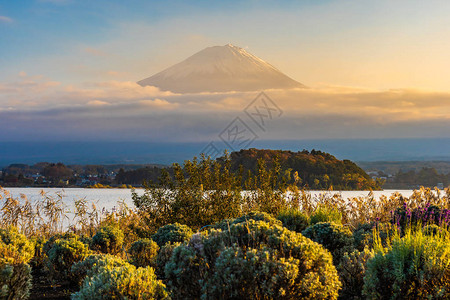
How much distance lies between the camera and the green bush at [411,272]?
3.79m

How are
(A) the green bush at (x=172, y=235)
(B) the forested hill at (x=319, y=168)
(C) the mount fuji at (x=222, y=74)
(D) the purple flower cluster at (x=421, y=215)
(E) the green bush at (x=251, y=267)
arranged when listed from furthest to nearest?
(C) the mount fuji at (x=222, y=74) → (B) the forested hill at (x=319, y=168) → (D) the purple flower cluster at (x=421, y=215) → (A) the green bush at (x=172, y=235) → (E) the green bush at (x=251, y=267)

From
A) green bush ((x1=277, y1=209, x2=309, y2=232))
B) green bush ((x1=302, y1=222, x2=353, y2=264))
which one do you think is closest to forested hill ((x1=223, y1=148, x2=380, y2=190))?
green bush ((x1=277, y1=209, x2=309, y2=232))

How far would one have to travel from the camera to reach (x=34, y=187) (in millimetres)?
18234

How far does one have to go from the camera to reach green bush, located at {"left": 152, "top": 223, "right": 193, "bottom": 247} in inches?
237

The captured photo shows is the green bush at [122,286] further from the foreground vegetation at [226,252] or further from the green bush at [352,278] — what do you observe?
the green bush at [352,278]

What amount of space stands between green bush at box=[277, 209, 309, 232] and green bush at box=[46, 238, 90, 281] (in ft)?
10.7

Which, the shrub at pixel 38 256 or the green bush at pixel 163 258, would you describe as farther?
the shrub at pixel 38 256

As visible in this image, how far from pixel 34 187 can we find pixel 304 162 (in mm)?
12343

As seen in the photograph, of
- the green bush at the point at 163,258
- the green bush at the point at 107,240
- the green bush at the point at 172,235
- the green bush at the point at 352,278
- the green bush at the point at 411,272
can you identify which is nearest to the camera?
the green bush at the point at 411,272

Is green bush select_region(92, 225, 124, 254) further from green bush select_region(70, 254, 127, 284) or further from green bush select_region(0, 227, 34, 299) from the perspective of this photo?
green bush select_region(0, 227, 34, 299)

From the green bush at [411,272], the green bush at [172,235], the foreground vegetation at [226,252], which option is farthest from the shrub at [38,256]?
the green bush at [411,272]

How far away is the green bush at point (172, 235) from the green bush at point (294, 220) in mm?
1659

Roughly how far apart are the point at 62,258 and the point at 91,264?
2.63 ft

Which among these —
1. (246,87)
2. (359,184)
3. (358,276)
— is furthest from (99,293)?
(246,87)
